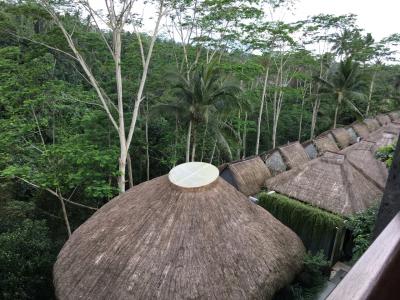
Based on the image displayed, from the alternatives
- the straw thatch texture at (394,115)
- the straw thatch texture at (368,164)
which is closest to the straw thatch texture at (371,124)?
the straw thatch texture at (394,115)

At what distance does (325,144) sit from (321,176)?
8.87 metres

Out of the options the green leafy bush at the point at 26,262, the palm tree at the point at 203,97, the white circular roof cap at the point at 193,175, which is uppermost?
the palm tree at the point at 203,97

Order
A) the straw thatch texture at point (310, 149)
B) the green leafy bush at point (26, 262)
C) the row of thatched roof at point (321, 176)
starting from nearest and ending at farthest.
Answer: the green leafy bush at point (26, 262) → the row of thatched roof at point (321, 176) → the straw thatch texture at point (310, 149)

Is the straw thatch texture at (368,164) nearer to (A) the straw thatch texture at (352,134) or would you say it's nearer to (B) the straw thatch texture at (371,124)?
(A) the straw thatch texture at (352,134)

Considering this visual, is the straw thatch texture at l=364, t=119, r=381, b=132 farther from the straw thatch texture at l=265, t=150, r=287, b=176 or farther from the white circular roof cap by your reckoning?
the white circular roof cap

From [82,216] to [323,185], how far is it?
1008 centimetres

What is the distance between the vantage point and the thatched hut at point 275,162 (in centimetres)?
1528

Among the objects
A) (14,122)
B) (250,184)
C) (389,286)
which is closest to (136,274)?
(389,286)

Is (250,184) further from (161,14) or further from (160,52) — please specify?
(160,52)

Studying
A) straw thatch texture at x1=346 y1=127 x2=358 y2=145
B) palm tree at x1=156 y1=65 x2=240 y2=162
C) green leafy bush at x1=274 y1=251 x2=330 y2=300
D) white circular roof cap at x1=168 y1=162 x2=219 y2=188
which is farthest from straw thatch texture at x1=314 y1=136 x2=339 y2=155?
white circular roof cap at x1=168 y1=162 x2=219 y2=188

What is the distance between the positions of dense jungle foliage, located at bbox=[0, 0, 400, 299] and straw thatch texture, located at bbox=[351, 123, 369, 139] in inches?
125

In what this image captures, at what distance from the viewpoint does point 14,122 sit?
33.0 ft

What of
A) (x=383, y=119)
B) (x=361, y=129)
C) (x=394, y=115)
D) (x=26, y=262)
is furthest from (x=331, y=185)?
(x=394, y=115)

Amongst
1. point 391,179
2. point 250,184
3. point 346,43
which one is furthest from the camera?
point 346,43
